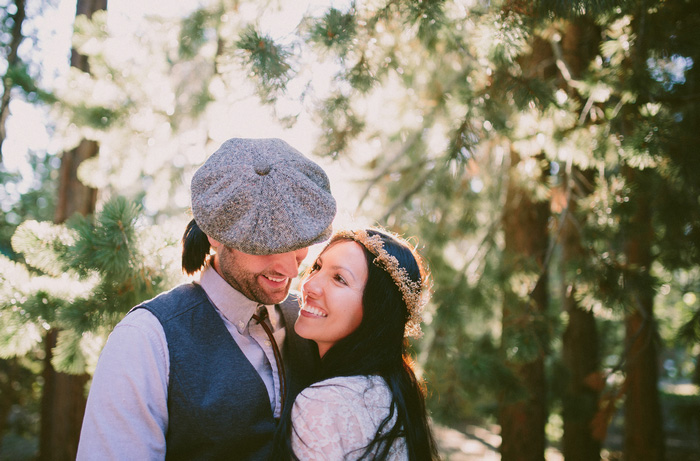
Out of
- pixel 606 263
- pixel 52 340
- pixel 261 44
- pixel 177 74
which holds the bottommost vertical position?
pixel 52 340

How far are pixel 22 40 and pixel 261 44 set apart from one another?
5.32 metres

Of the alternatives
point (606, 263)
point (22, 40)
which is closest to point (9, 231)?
point (22, 40)

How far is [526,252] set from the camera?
143 inches

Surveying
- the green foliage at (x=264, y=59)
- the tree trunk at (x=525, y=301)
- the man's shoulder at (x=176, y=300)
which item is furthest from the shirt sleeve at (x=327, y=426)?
the tree trunk at (x=525, y=301)

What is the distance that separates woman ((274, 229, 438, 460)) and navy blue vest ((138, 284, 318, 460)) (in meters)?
0.12

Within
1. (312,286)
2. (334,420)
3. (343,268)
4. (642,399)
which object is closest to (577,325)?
(642,399)

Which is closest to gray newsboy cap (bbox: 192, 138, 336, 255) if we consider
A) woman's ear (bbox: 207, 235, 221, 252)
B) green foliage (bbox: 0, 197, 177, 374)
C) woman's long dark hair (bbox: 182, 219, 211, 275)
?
woman's ear (bbox: 207, 235, 221, 252)

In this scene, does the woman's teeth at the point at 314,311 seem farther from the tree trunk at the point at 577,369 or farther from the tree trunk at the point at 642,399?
the tree trunk at the point at 642,399

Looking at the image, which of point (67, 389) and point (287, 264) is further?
point (67, 389)

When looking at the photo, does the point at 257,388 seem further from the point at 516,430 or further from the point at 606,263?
the point at 516,430

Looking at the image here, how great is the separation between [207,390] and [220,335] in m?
0.18

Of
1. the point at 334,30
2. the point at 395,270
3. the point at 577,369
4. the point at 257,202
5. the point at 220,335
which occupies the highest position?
the point at 334,30

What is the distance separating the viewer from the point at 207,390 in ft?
4.50

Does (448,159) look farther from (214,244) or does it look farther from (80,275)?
(80,275)
